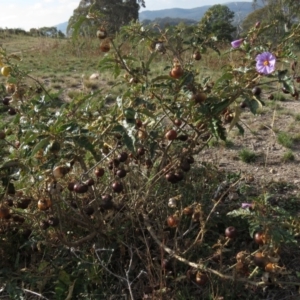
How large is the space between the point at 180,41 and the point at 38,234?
1297 millimetres

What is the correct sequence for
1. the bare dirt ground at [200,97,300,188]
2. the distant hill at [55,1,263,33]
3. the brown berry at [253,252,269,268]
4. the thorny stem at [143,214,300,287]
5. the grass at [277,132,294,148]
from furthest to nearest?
the distant hill at [55,1,263,33] → the grass at [277,132,294,148] → the bare dirt ground at [200,97,300,188] → the thorny stem at [143,214,300,287] → the brown berry at [253,252,269,268]

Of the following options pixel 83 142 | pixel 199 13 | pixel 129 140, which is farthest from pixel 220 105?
pixel 199 13

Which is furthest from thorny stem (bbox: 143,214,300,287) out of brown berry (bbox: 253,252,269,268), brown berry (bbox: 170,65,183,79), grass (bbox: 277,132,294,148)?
grass (bbox: 277,132,294,148)

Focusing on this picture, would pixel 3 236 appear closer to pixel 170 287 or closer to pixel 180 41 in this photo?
pixel 170 287

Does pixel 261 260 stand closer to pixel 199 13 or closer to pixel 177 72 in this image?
pixel 177 72

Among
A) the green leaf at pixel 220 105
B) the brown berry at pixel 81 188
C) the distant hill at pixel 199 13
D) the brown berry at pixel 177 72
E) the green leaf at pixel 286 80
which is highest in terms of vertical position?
the distant hill at pixel 199 13

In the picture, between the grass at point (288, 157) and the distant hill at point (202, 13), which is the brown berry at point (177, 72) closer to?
the distant hill at point (202, 13)

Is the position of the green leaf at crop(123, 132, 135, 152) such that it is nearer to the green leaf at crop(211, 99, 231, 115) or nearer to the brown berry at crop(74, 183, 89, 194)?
the brown berry at crop(74, 183, 89, 194)

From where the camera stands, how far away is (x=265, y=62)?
177cm

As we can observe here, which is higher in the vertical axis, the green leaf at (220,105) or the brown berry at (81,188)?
the green leaf at (220,105)

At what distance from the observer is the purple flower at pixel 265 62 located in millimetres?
1735

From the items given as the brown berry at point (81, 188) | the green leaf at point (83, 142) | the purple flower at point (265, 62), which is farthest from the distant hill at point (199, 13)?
the purple flower at point (265, 62)

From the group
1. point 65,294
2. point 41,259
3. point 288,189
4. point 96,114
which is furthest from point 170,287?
point 288,189

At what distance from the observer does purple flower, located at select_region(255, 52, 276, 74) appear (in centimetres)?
174
